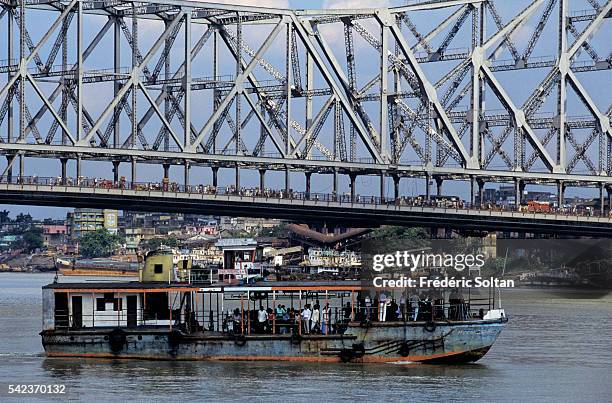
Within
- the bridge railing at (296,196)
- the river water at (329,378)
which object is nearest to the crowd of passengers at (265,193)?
the bridge railing at (296,196)

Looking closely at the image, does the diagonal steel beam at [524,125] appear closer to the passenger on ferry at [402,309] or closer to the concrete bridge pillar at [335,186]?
the concrete bridge pillar at [335,186]

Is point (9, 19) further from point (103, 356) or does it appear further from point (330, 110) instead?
point (103, 356)

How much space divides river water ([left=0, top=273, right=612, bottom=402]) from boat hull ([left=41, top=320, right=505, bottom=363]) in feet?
1.55

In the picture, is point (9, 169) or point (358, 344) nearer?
point (358, 344)

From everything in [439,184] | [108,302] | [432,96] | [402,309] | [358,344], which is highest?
[432,96]

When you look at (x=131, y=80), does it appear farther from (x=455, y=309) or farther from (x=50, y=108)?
(x=455, y=309)

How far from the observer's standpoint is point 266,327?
6247cm

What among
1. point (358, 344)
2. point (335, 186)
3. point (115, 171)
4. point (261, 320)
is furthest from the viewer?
point (335, 186)

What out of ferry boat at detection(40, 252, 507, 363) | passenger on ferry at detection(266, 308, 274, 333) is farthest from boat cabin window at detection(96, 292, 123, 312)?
passenger on ferry at detection(266, 308, 274, 333)

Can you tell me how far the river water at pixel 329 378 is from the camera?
54.2 meters

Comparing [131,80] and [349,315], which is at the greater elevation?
[131,80]

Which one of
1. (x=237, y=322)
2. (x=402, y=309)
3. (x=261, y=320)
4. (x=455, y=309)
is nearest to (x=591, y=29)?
(x=455, y=309)

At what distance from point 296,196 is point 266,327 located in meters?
83.6

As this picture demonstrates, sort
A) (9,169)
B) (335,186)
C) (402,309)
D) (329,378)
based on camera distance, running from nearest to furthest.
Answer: (329,378)
(402,309)
(9,169)
(335,186)
